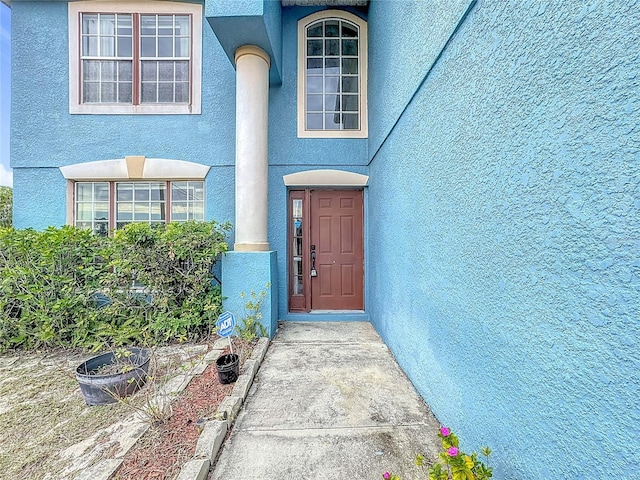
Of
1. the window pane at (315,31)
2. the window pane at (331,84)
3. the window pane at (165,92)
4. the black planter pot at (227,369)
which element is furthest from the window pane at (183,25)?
the black planter pot at (227,369)

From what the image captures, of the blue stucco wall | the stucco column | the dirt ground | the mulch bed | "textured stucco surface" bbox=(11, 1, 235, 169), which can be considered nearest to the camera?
the blue stucco wall

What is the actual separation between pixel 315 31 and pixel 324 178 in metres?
2.93

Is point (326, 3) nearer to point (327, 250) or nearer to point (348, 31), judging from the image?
point (348, 31)

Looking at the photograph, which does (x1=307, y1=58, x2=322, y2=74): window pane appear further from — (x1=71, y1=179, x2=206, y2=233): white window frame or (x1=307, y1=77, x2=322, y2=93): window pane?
(x1=71, y1=179, x2=206, y2=233): white window frame

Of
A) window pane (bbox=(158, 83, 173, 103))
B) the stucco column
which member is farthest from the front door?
window pane (bbox=(158, 83, 173, 103))

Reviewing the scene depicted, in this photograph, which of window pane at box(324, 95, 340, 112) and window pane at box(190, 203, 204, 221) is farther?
A: window pane at box(324, 95, 340, 112)

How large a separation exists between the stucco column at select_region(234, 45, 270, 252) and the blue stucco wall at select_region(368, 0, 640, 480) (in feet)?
9.64

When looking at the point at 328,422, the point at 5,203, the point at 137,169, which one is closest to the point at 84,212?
the point at 137,169

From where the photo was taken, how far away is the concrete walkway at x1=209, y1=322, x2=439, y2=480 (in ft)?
6.77

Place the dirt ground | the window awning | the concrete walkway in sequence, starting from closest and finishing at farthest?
1. the concrete walkway
2. the dirt ground
3. the window awning

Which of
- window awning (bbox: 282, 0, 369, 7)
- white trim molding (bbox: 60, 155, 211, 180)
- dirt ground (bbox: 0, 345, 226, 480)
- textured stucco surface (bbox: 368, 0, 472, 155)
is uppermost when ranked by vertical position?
window awning (bbox: 282, 0, 369, 7)

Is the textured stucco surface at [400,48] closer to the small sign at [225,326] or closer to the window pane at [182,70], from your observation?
the small sign at [225,326]

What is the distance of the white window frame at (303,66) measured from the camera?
5523 millimetres

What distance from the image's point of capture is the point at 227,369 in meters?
3.06
